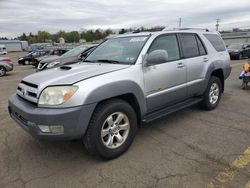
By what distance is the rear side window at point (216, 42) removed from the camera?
525cm

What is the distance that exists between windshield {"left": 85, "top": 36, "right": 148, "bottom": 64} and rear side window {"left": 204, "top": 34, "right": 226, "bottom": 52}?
207 cm

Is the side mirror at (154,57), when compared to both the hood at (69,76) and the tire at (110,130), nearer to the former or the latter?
the hood at (69,76)

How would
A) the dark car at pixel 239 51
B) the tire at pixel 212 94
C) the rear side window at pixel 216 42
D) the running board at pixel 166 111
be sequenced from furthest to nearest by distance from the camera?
1. the dark car at pixel 239 51
2. the rear side window at pixel 216 42
3. the tire at pixel 212 94
4. the running board at pixel 166 111

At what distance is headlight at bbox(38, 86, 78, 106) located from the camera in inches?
109

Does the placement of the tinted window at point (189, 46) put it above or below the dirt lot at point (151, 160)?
above

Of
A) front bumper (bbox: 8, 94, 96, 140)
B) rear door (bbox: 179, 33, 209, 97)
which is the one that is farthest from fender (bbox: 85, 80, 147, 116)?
rear door (bbox: 179, 33, 209, 97)

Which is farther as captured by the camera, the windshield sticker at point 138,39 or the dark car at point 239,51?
the dark car at point 239,51

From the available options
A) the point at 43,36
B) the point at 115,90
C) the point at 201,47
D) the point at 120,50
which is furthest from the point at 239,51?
the point at 43,36

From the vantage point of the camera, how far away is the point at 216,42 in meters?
5.45

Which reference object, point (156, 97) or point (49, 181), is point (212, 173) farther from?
point (49, 181)

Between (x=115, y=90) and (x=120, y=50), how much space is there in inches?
46.4

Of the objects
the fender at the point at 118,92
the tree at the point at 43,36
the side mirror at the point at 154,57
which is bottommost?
the fender at the point at 118,92

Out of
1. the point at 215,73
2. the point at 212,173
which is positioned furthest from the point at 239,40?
the point at 212,173

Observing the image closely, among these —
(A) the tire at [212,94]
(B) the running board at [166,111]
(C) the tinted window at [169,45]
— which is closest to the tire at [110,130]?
(B) the running board at [166,111]
